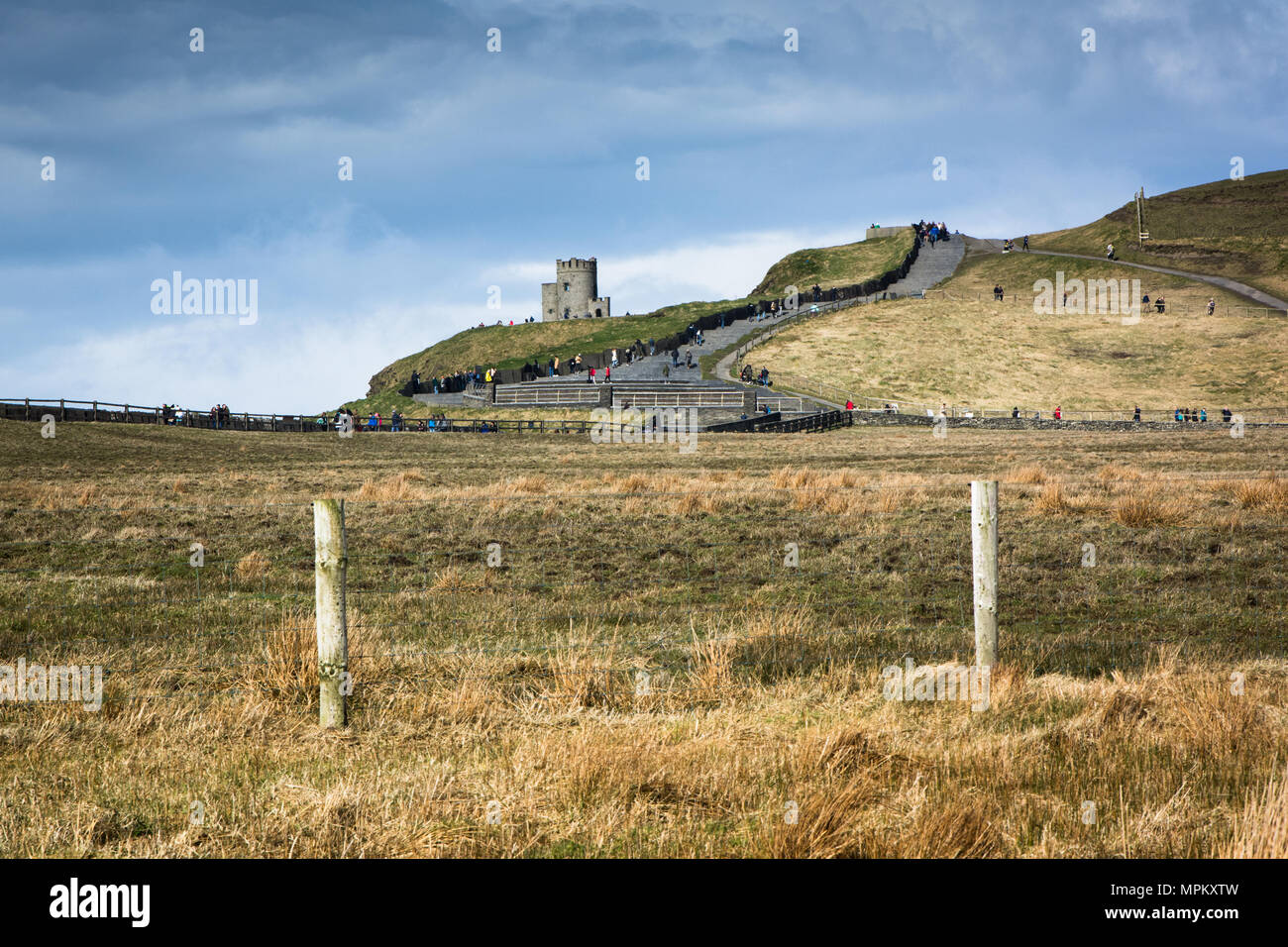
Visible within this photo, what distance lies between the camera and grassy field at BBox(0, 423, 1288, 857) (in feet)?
14.1

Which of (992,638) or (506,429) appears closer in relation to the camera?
(992,638)

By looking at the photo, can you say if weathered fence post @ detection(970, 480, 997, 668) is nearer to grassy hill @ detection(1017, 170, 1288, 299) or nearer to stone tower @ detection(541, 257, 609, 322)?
grassy hill @ detection(1017, 170, 1288, 299)

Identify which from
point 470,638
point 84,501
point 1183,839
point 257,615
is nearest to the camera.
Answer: point 1183,839

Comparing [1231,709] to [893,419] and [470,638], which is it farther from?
[893,419]

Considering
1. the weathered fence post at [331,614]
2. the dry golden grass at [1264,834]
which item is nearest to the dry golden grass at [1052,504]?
the dry golden grass at [1264,834]

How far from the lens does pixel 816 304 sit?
91.9 meters

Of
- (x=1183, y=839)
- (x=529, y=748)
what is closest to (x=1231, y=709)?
(x=1183, y=839)

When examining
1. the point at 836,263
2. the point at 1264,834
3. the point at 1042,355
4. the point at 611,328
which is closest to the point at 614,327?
the point at 611,328

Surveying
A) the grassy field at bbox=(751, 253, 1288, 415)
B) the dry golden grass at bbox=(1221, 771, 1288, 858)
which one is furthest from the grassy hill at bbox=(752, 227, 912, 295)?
the dry golden grass at bbox=(1221, 771, 1288, 858)

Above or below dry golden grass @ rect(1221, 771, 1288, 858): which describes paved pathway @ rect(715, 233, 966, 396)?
above

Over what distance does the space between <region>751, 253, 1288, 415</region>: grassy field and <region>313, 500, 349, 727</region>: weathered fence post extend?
6052 cm

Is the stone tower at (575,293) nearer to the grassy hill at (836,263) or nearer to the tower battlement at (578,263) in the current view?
the tower battlement at (578,263)

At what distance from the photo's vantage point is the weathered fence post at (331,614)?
5773 mm
